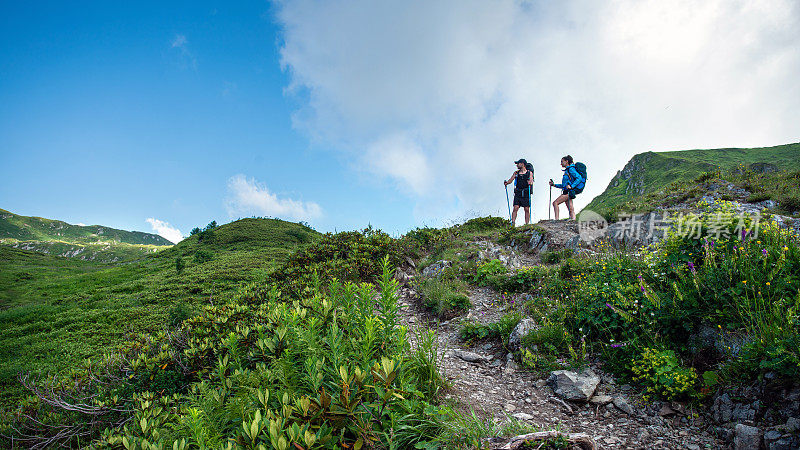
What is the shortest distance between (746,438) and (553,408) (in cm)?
160

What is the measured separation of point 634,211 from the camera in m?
12.8

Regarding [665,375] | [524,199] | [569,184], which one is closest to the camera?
[665,375]

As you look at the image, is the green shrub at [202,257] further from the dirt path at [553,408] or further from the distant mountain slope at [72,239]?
the distant mountain slope at [72,239]

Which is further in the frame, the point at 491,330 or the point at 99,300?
the point at 99,300

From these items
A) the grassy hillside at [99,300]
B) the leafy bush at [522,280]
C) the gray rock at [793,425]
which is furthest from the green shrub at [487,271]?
the grassy hillside at [99,300]

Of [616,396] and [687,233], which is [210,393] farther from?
[687,233]

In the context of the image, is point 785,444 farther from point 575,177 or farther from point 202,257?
point 202,257

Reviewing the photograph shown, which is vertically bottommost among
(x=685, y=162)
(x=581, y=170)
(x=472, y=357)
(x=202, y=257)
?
(x=472, y=357)

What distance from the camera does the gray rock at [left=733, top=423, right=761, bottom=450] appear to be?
8.75 feet

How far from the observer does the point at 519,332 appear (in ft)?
17.1

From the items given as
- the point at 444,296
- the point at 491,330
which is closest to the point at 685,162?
the point at 444,296

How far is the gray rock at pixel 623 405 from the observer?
11.4 ft

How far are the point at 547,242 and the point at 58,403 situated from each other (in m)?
12.2

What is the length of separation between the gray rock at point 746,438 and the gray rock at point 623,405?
0.84 m
